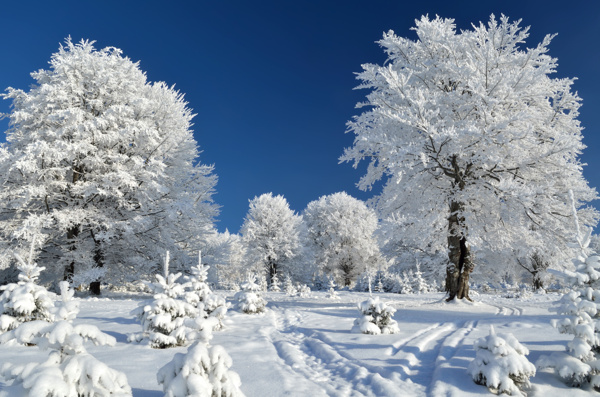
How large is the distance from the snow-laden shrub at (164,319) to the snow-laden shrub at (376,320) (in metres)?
3.36

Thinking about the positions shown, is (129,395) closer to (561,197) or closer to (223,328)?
(223,328)

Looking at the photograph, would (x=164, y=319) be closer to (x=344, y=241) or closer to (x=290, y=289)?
(x=290, y=289)

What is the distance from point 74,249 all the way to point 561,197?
18.3 m

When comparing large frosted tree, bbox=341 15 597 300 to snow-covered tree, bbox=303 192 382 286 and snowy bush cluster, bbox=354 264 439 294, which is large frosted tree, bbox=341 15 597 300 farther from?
snow-covered tree, bbox=303 192 382 286

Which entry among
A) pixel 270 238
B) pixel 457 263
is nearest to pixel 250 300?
pixel 457 263

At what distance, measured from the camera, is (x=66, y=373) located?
9.00 feet

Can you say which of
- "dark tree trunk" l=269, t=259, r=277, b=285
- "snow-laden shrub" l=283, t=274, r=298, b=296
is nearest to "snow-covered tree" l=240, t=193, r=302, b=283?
"dark tree trunk" l=269, t=259, r=277, b=285

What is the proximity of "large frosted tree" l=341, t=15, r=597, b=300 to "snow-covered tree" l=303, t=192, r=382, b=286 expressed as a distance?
24.0 meters

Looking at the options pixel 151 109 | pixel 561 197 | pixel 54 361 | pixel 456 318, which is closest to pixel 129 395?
pixel 54 361

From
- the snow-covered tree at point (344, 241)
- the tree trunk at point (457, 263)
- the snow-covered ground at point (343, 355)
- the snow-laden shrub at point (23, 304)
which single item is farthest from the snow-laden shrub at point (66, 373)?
the snow-covered tree at point (344, 241)

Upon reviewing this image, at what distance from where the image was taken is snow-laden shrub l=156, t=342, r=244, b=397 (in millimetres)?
3209

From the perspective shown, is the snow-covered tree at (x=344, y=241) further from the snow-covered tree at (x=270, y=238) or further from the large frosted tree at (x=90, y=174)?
the large frosted tree at (x=90, y=174)

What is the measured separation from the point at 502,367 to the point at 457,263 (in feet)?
29.1

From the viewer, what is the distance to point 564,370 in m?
3.95
